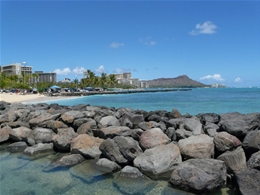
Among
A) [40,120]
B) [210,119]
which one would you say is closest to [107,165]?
[210,119]

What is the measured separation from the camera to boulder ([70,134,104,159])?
26.8ft

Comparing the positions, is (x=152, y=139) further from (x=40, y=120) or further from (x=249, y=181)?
(x=40, y=120)

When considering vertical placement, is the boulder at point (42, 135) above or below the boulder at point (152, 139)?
below

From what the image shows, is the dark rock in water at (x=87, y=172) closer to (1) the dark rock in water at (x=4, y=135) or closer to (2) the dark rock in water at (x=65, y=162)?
(2) the dark rock in water at (x=65, y=162)

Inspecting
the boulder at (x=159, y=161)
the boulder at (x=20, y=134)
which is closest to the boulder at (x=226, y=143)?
the boulder at (x=159, y=161)

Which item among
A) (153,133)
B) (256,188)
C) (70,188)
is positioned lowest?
(70,188)

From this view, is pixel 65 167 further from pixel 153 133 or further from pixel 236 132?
pixel 236 132

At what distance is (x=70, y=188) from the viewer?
6141mm

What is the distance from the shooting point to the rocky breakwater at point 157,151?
5852 millimetres

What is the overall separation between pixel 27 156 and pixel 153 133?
4.62m

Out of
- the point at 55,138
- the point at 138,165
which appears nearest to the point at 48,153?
the point at 55,138

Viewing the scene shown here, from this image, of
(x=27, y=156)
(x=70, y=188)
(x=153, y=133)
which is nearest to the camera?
(x=70, y=188)

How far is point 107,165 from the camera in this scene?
729 centimetres

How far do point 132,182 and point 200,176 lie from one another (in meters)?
1.76
